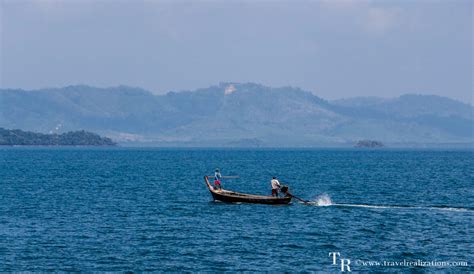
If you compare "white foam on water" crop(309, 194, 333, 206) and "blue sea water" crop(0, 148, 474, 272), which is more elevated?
"white foam on water" crop(309, 194, 333, 206)

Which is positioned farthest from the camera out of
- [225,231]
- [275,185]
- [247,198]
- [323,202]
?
[323,202]

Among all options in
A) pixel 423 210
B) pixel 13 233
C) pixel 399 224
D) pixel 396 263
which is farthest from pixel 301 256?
pixel 423 210

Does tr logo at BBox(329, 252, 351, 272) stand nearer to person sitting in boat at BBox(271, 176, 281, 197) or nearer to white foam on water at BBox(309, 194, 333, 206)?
person sitting in boat at BBox(271, 176, 281, 197)

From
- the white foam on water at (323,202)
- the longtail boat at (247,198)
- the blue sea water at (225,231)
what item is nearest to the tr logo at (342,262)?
the blue sea water at (225,231)

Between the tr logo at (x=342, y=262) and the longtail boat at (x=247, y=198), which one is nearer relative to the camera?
the tr logo at (x=342, y=262)

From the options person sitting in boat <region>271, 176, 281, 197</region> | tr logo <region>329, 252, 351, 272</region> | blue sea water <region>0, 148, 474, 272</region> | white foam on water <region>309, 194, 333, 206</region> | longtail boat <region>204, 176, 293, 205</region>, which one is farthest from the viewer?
white foam on water <region>309, 194, 333, 206</region>

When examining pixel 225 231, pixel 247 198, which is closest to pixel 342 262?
pixel 225 231

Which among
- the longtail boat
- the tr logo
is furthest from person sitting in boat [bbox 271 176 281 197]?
the tr logo

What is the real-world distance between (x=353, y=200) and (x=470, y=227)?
25.6 meters

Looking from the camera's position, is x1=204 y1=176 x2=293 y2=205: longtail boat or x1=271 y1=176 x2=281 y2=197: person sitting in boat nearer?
x1=271 y1=176 x2=281 y2=197: person sitting in boat

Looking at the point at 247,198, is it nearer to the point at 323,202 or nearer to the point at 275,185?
the point at 275,185

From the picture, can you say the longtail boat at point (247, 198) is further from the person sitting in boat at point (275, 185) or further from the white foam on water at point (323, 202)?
the white foam on water at point (323, 202)

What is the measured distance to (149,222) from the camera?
67.7 meters

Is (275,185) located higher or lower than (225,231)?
higher
